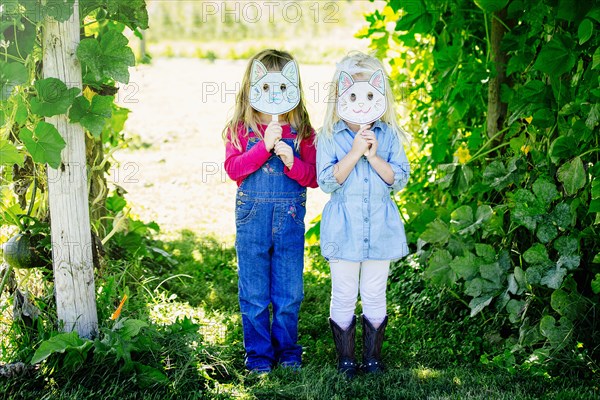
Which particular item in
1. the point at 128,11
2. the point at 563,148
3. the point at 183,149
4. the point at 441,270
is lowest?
the point at 441,270

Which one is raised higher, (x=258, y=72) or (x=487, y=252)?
(x=258, y=72)

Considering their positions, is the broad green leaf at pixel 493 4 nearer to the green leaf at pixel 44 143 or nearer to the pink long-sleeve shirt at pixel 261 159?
the pink long-sleeve shirt at pixel 261 159

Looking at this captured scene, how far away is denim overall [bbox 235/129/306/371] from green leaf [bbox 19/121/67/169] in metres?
0.71

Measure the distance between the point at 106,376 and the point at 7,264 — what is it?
0.72 metres

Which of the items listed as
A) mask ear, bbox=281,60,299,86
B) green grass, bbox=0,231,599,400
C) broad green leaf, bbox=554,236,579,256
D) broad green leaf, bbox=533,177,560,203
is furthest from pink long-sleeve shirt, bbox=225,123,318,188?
broad green leaf, bbox=554,236,579,256

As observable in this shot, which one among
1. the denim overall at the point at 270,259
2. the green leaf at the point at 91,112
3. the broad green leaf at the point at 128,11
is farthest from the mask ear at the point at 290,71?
the green leaf at the point at 91,112

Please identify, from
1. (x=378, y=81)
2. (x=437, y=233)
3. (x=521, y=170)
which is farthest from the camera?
(x=437, y=233)

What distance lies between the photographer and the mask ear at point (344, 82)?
9.00 ft

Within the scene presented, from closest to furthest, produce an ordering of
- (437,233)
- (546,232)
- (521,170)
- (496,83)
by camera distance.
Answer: (546,232), (521,170), (437,233), (496,83)

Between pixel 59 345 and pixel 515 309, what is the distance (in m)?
1.78

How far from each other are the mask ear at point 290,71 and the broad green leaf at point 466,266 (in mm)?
1073

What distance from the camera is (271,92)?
110 inches

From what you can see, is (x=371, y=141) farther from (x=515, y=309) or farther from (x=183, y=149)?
(x=183, y=149)

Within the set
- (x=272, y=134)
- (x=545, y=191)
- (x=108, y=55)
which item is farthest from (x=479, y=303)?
(x=108, y=55)
